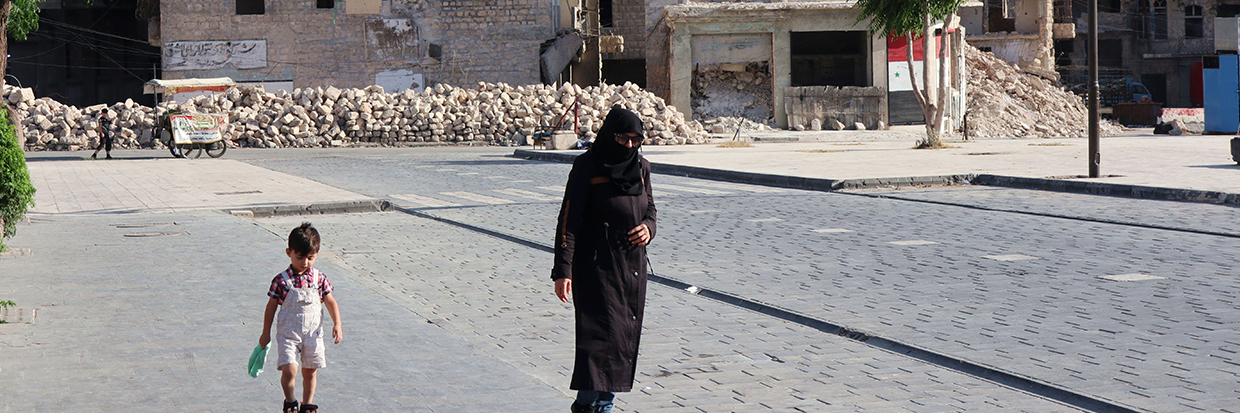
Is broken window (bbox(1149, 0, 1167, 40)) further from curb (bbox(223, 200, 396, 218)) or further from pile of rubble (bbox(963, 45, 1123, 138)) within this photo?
curb (bbox(223, 200, 396, 218))

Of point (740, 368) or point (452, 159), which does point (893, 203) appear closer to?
point (740, 368)

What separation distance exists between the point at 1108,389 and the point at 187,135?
26.7 metres

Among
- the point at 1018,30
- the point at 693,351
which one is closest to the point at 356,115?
the point at 693,351

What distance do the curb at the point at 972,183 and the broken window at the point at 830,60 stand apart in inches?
916

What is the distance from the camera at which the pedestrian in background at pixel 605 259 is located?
15.5 feet

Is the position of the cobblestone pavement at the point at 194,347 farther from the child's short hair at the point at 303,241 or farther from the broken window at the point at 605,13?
the broken window at the point at 605,13

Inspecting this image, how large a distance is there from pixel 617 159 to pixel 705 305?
10.8 feet

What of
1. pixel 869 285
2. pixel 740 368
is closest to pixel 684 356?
pixel 740 368

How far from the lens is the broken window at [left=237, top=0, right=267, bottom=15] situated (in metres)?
44.3

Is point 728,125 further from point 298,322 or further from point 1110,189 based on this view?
point 298,322

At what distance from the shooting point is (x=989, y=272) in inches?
355

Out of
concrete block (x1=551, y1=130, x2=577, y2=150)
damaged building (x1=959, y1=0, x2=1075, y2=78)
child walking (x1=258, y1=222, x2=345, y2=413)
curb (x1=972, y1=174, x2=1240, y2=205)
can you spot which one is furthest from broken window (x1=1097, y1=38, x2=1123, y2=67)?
child walking (x1=258, y1=222, x2=345, y2=413)

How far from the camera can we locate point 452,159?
89.1 feet

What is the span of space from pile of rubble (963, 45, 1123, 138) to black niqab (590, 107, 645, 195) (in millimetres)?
37124
